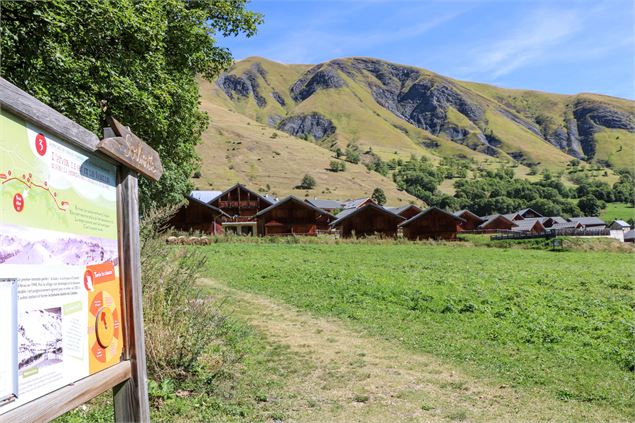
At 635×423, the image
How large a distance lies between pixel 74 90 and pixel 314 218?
155ft

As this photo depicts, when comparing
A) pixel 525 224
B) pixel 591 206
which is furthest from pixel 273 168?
pixel 591 206

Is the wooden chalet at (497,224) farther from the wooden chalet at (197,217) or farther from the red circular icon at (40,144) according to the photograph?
the red circular icon at (40,144)

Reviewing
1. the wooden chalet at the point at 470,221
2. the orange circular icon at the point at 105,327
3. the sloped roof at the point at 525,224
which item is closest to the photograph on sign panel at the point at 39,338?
the orange circular icon at the point at 105,327

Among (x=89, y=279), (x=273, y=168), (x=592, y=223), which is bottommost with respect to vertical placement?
(x=592, y=223)

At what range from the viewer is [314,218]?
57.3 metres

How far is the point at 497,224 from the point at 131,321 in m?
97.2

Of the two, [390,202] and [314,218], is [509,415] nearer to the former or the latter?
[314,218]

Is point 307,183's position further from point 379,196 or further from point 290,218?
point 290,218

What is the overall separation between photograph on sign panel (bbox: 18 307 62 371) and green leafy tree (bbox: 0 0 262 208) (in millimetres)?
7872

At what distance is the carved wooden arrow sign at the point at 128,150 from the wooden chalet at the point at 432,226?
5538 centimetres

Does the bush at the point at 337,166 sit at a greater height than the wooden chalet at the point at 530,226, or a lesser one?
greater

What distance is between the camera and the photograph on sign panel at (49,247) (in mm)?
2457

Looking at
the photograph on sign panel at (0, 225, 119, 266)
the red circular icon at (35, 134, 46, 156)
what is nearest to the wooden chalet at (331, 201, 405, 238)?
the photograph on sign panel at (0, 225, 119, 266)

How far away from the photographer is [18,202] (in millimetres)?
2580
